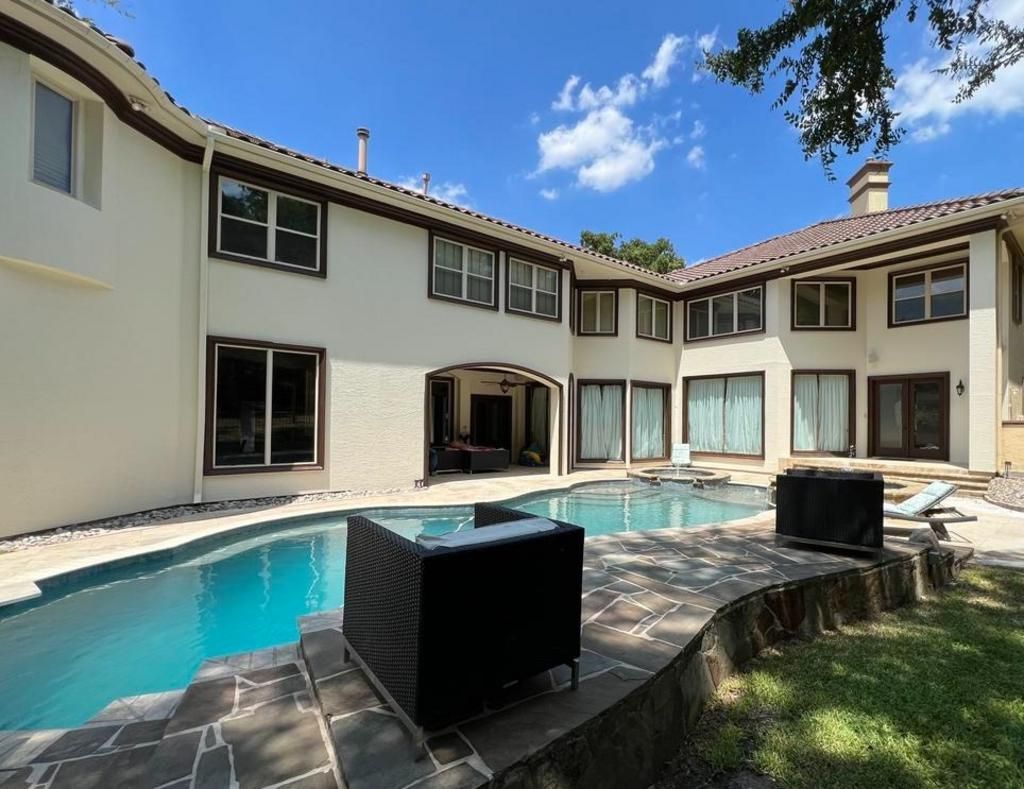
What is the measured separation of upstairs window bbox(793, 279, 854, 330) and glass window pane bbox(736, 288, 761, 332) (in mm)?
978

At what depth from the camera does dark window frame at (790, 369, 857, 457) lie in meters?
14.1

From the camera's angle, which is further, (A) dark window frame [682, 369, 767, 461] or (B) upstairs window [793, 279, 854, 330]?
(A) dark window frame [682, 369, 767, 461]

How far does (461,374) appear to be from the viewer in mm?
16266

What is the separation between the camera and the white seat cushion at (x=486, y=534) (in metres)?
2.28

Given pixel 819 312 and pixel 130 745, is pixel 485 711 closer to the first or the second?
pixel 130 745

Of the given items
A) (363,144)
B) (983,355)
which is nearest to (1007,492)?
(983,355)

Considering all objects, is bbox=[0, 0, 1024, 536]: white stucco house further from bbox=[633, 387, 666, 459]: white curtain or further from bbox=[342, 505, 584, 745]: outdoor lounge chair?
bbox=[342, 505, 584, 745]: outdoor lounge chair

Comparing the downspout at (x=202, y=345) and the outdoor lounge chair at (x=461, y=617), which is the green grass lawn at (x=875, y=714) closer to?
the outdoor lounge chair at (x=461, y=617)

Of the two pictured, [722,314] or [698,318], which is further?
[698,318]

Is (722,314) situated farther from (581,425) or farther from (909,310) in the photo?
(581,425)

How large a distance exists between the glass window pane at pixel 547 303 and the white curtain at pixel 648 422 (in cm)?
377

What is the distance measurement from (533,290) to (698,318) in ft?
20.5

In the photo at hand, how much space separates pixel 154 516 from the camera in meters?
7.98

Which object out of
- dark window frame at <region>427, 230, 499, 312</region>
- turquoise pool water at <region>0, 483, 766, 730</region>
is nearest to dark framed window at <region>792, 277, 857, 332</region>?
dark window frame at <region>427, 230, 499, 312</region>
